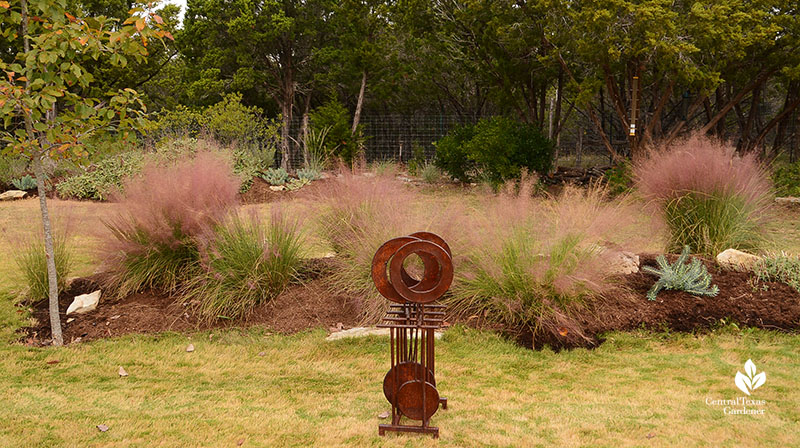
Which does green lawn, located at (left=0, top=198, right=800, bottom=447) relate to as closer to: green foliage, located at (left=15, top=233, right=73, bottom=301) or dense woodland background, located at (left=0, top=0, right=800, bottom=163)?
green foliage, located at (left=15, top=233, right=73, bottom=301)

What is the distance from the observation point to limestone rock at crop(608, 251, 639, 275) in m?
4.02

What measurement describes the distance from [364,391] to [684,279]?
2380mm

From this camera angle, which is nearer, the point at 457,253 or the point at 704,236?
the point at 457,253

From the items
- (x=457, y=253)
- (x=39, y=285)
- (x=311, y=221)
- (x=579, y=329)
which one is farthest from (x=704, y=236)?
(x=39, y=285)

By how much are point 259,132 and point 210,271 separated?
890cm

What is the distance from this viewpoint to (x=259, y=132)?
12.8 meters

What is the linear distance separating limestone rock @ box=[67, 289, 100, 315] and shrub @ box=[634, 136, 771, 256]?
4394 mm

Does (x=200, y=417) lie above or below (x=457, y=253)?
below

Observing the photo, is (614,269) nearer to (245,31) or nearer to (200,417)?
(200,417)

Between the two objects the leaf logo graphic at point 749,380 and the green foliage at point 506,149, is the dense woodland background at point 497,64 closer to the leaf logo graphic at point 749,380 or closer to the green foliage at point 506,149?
the green foliage at point 506,149

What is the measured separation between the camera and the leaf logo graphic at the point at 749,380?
10.1 feet

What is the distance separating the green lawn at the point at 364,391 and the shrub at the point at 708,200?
119 cm

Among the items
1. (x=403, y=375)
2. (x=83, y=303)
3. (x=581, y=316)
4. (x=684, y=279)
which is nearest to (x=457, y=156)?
(x=684, y=279)

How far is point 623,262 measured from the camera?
448 centimetres
